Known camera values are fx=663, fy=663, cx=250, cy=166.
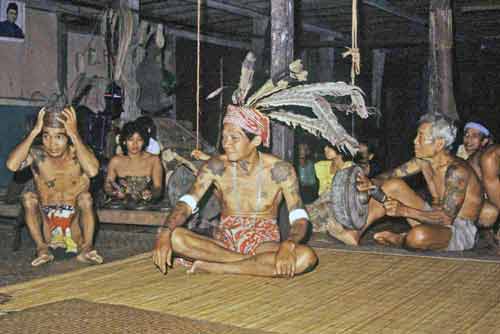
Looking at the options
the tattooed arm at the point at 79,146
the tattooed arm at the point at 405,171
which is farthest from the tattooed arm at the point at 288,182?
the tattooed arm at the point at 79,146

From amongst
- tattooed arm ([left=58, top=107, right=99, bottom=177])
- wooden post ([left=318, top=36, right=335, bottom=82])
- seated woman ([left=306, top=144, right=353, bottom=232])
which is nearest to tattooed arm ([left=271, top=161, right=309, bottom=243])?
tattooed arm ([left=58, top=107, right=99, bottom=177])

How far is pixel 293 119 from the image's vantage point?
4.71 meters

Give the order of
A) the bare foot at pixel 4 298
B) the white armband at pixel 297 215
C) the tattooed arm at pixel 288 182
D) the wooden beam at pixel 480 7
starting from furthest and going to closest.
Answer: the wooden beam at pixel 480 7 → the tattooed arm at pixel 288 182 → the white armband at pixel 297 215 → the bare foot at pixel 4 298

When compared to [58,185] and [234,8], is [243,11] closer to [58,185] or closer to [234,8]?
[234,8]

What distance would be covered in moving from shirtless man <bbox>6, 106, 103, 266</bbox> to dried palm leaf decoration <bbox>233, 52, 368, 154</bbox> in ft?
4.88

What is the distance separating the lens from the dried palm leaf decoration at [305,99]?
4652 millimetres

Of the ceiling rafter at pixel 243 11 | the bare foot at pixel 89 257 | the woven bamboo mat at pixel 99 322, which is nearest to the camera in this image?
the woven bamboo mat at pixel 99 322

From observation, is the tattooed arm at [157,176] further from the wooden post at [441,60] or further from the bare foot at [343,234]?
the wooden post at [441,60]

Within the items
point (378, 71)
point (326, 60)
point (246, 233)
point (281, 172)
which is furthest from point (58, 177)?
point (378, 71)

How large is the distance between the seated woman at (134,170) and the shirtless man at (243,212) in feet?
8.44

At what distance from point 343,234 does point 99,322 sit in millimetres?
3000

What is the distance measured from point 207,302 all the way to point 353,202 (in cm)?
211

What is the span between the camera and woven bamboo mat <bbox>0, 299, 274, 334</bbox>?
3100 millimetres

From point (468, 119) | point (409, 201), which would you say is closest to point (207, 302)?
point (409, 201)
